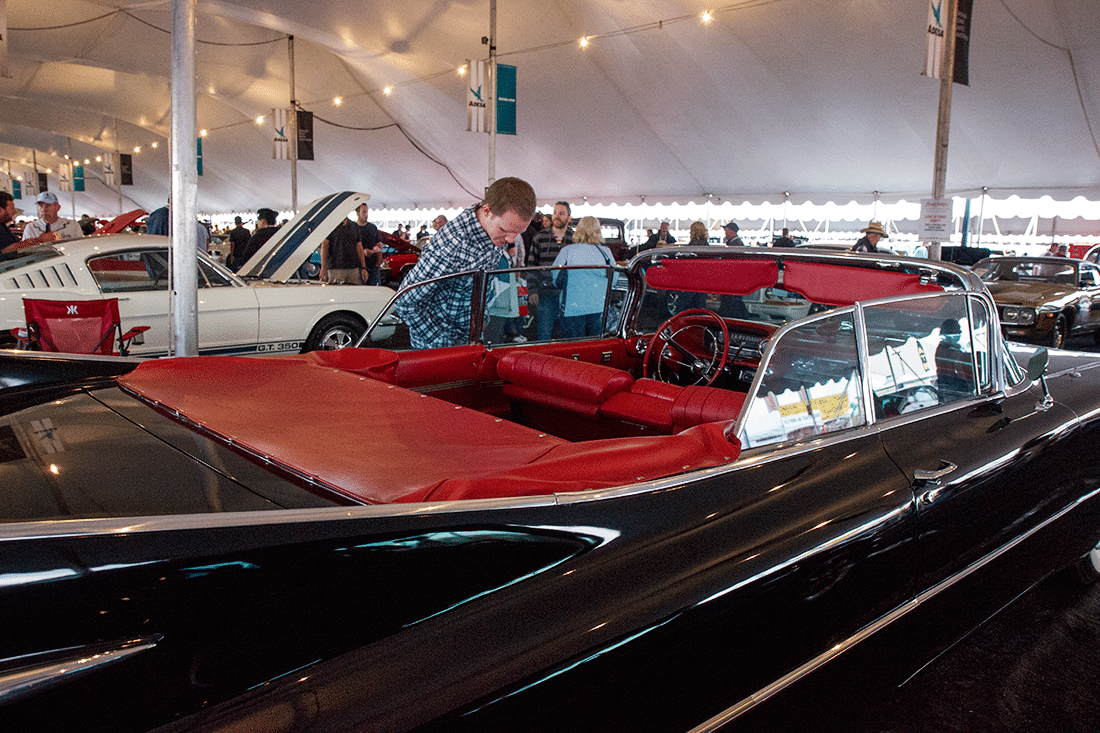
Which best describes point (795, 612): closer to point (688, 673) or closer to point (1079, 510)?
point (688, 673)

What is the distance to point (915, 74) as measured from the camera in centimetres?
1463

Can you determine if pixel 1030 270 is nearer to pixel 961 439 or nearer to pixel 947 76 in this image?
pixel 947 76

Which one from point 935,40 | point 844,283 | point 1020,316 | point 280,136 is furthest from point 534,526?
point 280,136

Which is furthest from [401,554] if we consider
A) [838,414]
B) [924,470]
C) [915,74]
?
[915,74]

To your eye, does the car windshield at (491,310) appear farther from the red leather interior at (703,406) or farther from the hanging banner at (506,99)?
the hanging banner at (506,99)

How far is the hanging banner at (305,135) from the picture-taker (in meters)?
20.9

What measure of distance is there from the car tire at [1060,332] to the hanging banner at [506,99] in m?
9.35

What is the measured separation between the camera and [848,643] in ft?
6.04

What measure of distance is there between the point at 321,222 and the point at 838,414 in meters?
7.20

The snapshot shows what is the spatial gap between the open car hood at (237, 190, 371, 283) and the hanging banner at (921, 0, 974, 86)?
7.18 meters

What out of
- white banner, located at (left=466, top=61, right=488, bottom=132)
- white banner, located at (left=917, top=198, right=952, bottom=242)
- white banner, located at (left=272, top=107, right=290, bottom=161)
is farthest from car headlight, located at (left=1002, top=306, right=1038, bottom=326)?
white banner, located at (left=272, top=107, right=290, bottom=161)

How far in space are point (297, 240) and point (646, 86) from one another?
43.5ft

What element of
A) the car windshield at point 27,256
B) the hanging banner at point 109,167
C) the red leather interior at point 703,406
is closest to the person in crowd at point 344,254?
the car windshield at point 27,256

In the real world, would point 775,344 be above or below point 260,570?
above
